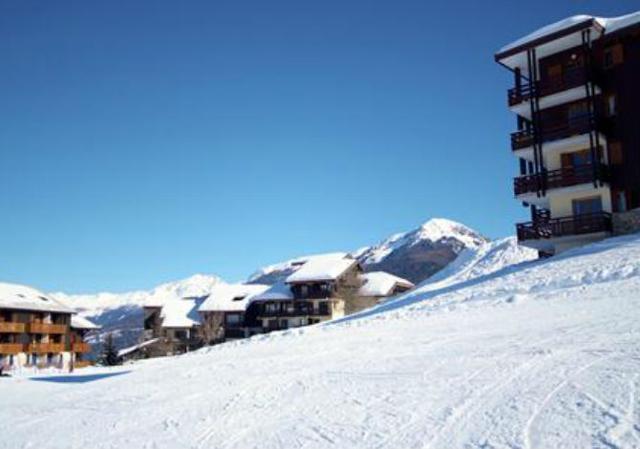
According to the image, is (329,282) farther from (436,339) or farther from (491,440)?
(491,440)

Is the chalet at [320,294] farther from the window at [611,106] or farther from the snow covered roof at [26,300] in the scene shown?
the window at [611,106]

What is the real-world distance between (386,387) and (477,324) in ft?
23.2

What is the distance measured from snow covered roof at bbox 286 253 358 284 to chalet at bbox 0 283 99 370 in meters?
23.5

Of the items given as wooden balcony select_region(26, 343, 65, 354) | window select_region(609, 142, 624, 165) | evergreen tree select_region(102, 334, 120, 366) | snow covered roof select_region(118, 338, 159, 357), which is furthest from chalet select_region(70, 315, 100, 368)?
window select_region(609, 142, 624, 165)

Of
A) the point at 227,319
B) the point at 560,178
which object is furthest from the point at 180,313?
the point at 560,178

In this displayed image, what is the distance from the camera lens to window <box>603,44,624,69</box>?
1337 inches

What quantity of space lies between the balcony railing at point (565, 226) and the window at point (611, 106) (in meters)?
5.95

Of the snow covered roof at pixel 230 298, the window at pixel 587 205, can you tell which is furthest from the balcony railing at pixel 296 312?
the window at pixel 587 205

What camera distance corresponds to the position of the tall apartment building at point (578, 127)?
33.0 m

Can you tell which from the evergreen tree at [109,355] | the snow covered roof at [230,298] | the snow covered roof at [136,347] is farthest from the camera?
the snow covered roof at [136,347]

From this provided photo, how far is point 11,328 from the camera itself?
186 feet

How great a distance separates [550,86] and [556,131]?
105 inches

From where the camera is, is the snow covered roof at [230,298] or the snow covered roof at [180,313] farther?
the snow covered roof at [180,313]

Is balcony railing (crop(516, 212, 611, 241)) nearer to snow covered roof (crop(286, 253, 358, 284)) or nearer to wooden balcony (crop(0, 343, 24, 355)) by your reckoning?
snow covered roof (crop(286, 253, 358, 284))
